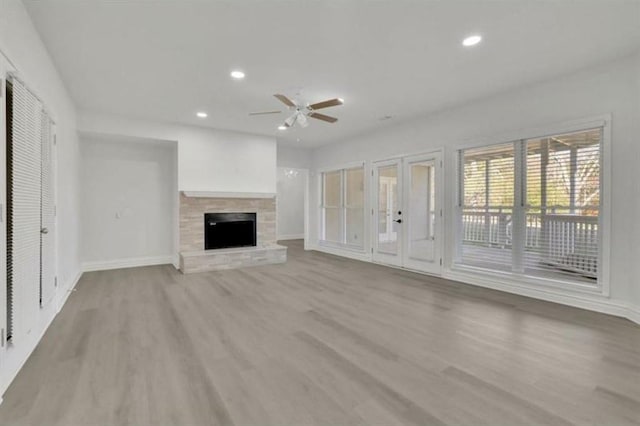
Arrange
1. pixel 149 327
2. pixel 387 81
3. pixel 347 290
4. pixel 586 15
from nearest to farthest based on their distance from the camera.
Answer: pixel 586 15 < pixel 149 327 < pixel 387 81 < pixel 347 290

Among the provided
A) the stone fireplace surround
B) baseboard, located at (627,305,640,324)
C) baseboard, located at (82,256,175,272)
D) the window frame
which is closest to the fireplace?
the stone fireplace surround

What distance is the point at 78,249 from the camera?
517 cm

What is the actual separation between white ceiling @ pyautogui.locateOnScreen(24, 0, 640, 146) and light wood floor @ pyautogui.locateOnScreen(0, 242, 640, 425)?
2.84 meters

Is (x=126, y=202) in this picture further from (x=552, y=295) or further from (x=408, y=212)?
(x=552, y=295)

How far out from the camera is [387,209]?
6434 millimetres

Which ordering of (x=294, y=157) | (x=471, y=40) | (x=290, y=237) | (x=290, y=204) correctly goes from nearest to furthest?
(x=471, y=40), (x=294, y=157), (x=290, y=237), (x=290, y=204)

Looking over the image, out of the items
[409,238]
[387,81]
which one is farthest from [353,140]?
[387,81]

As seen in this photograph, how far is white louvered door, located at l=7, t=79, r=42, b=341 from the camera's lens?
A: 224 centimetres

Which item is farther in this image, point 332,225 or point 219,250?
point 332,225

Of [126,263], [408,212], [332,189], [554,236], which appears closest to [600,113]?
[554,236]

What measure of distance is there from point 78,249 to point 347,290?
4652 mm

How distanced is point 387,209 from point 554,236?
300 cm

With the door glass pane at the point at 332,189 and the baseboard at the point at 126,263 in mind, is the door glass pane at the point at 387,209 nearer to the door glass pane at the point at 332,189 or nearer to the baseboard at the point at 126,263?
the door glass pane at the point at 332,189

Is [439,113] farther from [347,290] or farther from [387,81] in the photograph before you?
[347,290]
